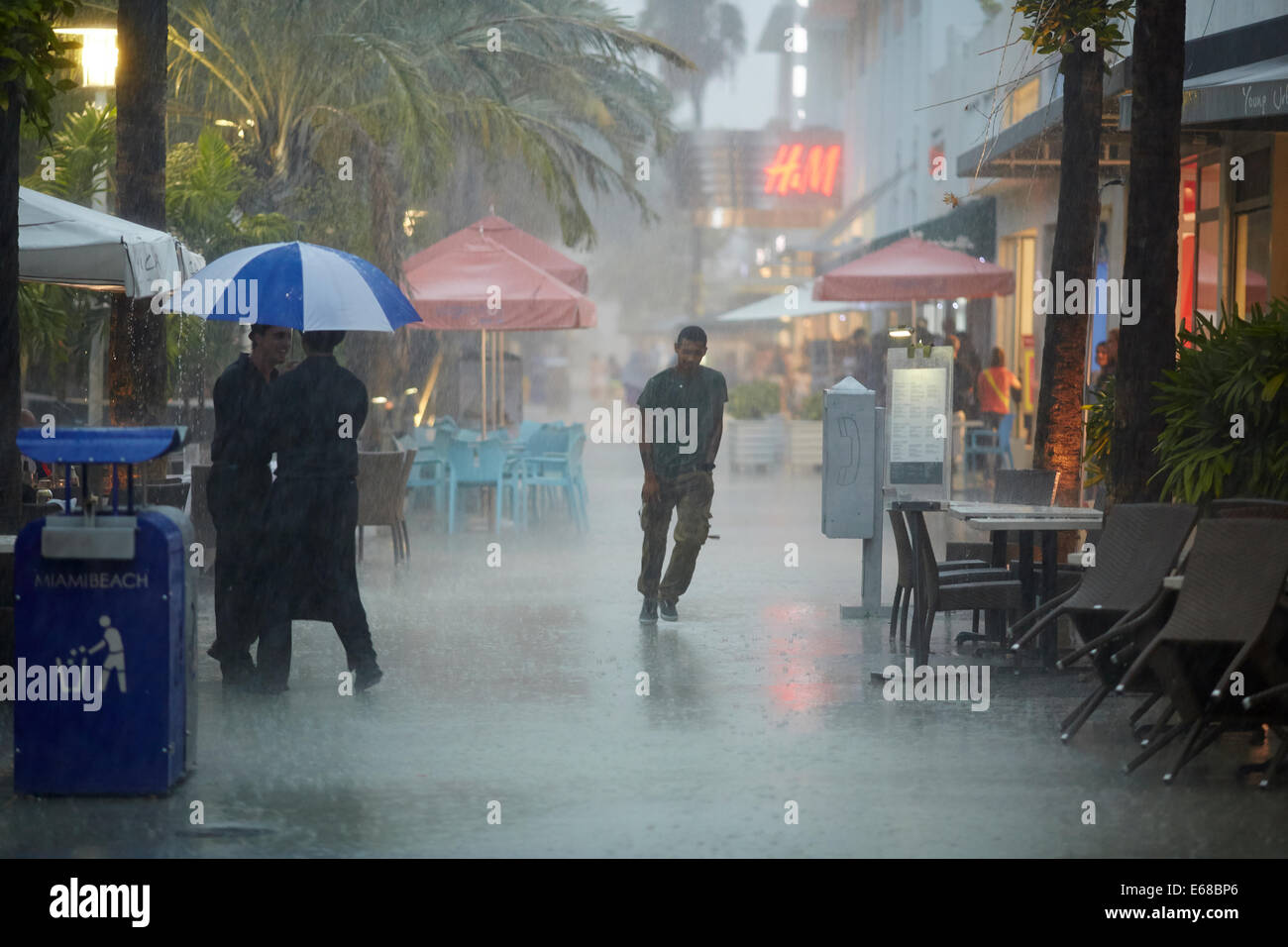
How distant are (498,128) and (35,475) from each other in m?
12.1

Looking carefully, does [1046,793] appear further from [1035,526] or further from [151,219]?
[151,219]

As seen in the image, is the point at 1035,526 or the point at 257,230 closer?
the point at 1035,526

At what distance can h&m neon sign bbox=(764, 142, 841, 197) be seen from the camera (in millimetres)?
51531

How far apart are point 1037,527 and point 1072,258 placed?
3356mm

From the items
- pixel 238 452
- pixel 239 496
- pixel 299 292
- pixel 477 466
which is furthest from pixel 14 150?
pixel 477 466

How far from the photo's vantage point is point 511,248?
2117cm

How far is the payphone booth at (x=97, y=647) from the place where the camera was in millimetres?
6156

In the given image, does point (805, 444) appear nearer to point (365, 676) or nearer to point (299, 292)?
point (299, 292)

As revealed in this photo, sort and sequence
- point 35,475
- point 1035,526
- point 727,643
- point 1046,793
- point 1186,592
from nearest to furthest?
1. point 1046,793
2. point 1186,592
3. point 1035,526
4. point 727,643
5. point 35,475

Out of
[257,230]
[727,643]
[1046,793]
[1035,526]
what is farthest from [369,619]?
[257,230]

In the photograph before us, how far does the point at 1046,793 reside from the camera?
6426 mm

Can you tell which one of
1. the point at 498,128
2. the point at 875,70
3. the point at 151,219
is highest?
the point at 875,70

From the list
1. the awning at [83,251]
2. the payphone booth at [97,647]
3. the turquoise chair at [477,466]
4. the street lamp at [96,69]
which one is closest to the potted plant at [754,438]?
the turquoise chair at [477,466]

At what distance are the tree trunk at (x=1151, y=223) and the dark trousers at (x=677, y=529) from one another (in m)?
2.84
